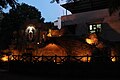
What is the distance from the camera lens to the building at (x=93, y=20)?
31.9 m

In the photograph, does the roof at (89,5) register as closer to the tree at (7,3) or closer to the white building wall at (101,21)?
the white building wall at (101,21)

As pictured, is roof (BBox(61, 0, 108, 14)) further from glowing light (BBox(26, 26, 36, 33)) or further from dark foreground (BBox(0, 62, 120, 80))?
dark foreground (BBox(0, 62, 120, 80))

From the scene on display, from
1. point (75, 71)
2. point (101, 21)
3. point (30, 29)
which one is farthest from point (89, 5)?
point (75, 71)

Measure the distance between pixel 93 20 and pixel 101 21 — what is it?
130 cm

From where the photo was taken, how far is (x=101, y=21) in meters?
32.9

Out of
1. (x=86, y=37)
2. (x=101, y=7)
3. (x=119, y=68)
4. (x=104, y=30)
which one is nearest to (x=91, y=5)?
(x=101, y=7)

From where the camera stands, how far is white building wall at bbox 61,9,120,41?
3183cm

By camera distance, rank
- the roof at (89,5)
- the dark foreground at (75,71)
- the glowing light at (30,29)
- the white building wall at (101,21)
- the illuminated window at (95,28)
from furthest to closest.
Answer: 1. the roof at (89,5)
2. the glowing light at (30,29)
3. the illuminated window at (95,28)
4. the white building wall at (101,21)
5. the dark foreground at (75,71)

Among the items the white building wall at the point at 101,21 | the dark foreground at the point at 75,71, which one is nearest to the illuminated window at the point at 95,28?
the white building wall at the point at 101,21

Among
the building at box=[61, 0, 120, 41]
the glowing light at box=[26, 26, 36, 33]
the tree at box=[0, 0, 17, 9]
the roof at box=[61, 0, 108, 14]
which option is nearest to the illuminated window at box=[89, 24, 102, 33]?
the building at box=[61, 0, 120, 41]

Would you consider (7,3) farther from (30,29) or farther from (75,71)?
(30,29)

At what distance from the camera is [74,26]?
36.5m

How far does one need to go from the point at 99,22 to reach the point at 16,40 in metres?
11.2

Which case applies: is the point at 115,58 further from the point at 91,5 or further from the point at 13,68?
the point at 91,5
